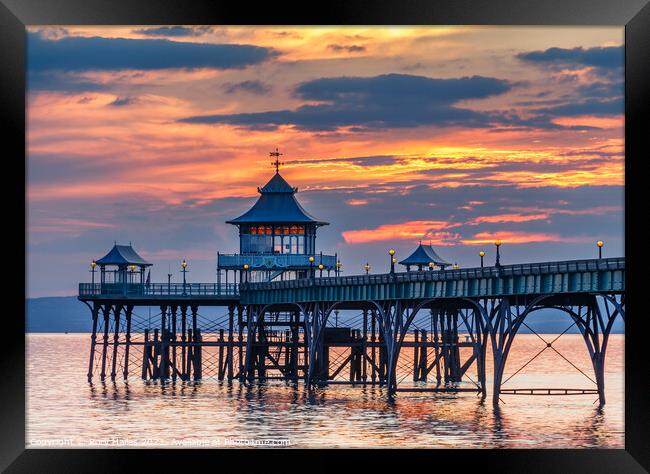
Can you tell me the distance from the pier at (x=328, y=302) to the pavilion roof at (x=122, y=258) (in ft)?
0.51

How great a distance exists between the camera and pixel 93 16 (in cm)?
4003

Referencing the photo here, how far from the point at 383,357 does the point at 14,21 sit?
246 ft

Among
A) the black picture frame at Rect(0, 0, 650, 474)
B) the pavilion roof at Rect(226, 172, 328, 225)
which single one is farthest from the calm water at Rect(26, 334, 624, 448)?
the black picture frame at Rect(0, 0, 650, 474)

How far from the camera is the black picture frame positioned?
39438 millimetres

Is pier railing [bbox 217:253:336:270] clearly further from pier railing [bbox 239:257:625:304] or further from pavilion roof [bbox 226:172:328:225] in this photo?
pier railing [bbox 239:257:625:304]

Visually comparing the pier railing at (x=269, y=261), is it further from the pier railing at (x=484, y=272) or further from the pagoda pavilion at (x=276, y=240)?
the pier railing at (x=484, y=272)

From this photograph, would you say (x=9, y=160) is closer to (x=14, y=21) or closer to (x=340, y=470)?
(x=14, y=21)

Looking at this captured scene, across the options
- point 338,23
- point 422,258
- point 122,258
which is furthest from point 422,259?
point 338,23

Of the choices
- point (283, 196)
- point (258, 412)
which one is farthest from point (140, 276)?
point (258, 412)

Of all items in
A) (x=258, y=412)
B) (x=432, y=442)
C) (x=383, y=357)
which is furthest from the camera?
(x=383, y=357)

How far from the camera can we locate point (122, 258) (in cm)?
11606

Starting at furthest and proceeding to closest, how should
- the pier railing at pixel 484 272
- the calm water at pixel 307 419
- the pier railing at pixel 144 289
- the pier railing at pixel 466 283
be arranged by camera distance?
the pier railing at pixel 144 289 → the pier railing at pixel 466 283 → the pier railing at pixel 484 272 → the calm water at pixel 307 419

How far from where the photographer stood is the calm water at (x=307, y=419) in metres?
66.8

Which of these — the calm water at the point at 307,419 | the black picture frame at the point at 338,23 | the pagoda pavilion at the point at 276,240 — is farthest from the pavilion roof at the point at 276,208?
the black picture frame at the point at 338,23
